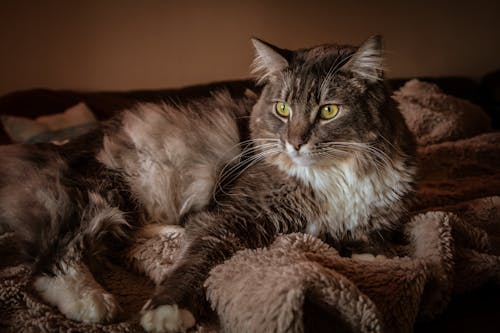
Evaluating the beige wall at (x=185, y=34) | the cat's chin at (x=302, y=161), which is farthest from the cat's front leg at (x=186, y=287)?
the beige wall at (x=185, y=34)

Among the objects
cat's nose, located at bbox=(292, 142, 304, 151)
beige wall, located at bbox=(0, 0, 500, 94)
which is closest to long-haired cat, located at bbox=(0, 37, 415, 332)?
cat's nose, located at bbox=(292, 142, 304, 151)

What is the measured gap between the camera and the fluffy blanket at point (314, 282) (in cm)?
87

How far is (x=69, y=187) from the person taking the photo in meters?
1.28

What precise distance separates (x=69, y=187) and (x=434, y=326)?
1158 millimetres

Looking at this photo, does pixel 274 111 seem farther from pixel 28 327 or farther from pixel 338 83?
pixel 28 327

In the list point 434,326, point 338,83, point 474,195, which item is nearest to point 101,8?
point 338,83

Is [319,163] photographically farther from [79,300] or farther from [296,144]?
[79,300]

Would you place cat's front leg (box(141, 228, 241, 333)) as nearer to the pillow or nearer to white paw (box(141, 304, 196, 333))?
white paw (box(141, 304, 196, 333))

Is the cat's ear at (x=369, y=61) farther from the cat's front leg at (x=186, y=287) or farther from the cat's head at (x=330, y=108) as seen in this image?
the cat's front leg at (x=186, y=287)

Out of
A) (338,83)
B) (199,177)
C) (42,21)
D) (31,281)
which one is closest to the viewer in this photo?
(31,281)

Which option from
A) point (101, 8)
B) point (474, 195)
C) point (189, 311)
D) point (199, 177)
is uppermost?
point (101, 8)

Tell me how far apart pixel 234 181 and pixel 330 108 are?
446mm

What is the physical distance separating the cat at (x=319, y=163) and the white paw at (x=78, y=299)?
216mm

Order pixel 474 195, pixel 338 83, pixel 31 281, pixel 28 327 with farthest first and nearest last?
pixel 474 195 < pixel 338 83 < pixel 31 281 < pixel 28 327
